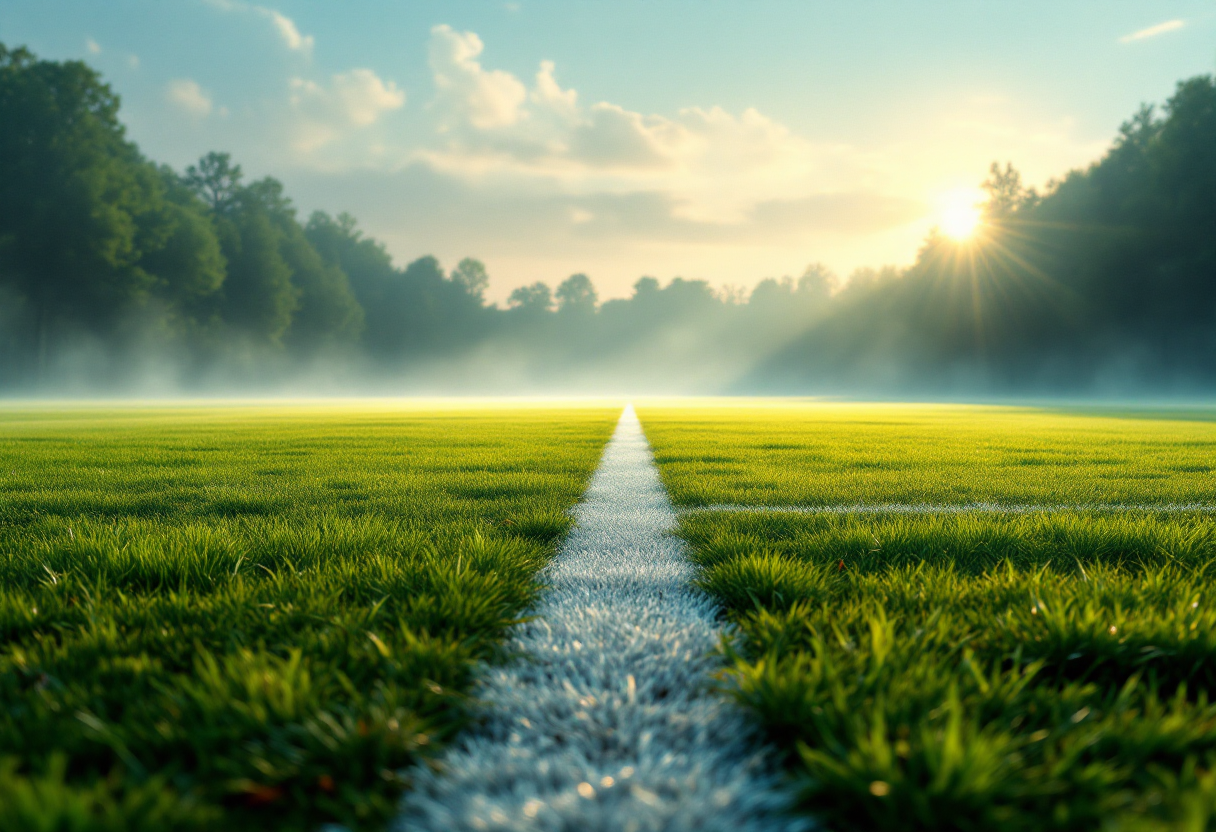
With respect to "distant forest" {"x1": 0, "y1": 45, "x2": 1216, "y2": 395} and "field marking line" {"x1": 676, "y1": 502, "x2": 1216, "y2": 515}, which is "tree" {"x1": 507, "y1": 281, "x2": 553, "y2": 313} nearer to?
"distant forest" {"x1": 0, "y1": 45, "x2": 1216, "y2": 395}

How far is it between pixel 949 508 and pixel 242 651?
3.87 m

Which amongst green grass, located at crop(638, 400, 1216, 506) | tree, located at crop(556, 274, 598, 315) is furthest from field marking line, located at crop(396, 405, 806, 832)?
tree, located at crop(556, 274, 598, 315)

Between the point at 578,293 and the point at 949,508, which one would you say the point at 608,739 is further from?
the point at 578,293

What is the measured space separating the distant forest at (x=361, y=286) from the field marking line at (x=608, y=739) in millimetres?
46535

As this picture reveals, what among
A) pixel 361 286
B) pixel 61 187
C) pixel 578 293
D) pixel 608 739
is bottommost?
pixel 608 739

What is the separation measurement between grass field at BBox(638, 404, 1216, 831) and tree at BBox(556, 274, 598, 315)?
344 ft

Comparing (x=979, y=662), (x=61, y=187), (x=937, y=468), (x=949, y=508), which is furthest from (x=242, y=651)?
(x=61, y=187)

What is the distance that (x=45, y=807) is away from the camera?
961 millimetres

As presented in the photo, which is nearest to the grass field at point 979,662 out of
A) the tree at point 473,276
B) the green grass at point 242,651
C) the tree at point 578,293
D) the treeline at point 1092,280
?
the green grass at point 242,651

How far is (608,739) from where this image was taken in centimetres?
132

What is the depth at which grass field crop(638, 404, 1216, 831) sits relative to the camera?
103 centimetres

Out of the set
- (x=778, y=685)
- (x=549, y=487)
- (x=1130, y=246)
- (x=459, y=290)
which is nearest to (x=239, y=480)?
(x=549, y=487)

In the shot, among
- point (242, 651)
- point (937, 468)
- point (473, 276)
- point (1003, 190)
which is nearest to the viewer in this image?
point (242, 651)

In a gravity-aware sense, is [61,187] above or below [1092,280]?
above
